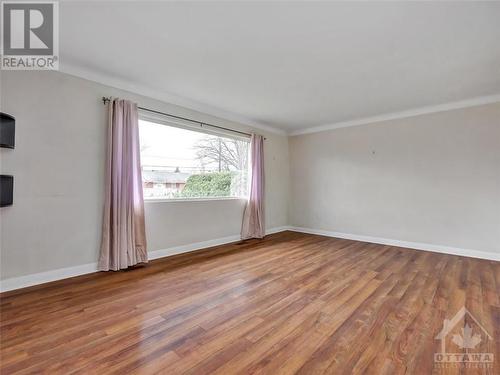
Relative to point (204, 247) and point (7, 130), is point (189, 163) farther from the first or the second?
point (7, 130)

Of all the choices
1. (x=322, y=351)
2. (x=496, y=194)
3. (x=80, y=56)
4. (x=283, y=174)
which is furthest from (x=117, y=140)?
(x=496, y=194)

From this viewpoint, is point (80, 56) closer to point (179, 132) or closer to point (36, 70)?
point (36, 70)

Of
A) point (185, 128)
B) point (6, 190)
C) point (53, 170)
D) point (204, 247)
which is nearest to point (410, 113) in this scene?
point (185, 128)

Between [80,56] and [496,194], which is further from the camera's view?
[496,194]

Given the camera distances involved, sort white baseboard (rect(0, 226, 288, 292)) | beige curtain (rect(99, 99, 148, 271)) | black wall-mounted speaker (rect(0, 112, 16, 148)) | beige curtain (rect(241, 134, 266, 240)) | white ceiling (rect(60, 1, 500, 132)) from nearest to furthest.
A: white ceiling (rect(60, 1, 500, 132))
black wall-mounted speaker (rect(0, 112, 16, 148))
white baseboard (rect(0, 226, 288, 292))
beige curtain (rect(99, 99, 148, 271))
beige curtain (rect(241, 134, 266, 240))

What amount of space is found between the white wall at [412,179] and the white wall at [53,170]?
3.76 m

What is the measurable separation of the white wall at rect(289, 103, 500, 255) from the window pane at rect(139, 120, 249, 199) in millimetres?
1871

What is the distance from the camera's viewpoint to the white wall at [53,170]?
2367mm

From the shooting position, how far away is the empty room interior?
5.33 feet

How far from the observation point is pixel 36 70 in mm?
2506

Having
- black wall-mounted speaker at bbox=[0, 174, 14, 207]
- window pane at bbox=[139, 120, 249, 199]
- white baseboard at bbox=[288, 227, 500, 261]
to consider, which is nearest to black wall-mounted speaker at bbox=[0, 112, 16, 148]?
black wall-mounted speaker at bbox=[0, 174, 14, 207]

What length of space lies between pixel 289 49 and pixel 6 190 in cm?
312

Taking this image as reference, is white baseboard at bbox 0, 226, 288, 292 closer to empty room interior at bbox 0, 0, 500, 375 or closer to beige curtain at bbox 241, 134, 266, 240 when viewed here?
empty room interior at bbox 0, 0, 500, 375

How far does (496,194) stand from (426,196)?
846 mm
